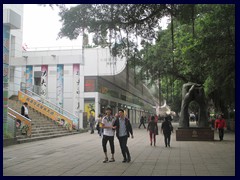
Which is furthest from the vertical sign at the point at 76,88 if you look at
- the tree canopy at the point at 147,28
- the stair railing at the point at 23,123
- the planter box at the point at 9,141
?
the tree canopy at the point at 147,28

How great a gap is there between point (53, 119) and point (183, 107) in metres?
10.5

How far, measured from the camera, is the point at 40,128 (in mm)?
20672

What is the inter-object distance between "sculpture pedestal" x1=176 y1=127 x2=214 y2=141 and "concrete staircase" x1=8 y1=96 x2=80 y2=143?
788 centimetres

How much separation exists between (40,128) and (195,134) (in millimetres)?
9680

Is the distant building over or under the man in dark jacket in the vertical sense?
over

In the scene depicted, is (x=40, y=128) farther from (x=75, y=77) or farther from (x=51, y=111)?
(x=75, y=77)

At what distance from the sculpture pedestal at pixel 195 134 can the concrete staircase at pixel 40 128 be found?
25.8 feet

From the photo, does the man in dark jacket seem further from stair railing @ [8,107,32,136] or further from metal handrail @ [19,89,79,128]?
metal handrail @ [19,89,79,128]

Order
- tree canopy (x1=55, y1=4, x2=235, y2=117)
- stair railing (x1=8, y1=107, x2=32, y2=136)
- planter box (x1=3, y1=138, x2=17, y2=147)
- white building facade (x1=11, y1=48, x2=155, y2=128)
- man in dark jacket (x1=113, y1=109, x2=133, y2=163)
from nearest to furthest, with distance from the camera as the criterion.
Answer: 1. tree canopy (x1=55, y1=4, x2=235, y2=117)
2. man in dark jacket (x1=113, y1=109, x2=133, y2=163)
3. planter box (x1=3, y1=138, x2=17, y2=147)
4. stair railing (x1=8, y1=107, x2=32, y2=136)
5. white building facade (x1=11, y1=48, x2=155, y2=128)

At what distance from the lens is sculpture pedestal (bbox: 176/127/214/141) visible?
17.8 m

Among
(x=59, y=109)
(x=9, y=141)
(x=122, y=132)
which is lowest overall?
(x=9, y=141)

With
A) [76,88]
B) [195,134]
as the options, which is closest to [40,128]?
[76,88]

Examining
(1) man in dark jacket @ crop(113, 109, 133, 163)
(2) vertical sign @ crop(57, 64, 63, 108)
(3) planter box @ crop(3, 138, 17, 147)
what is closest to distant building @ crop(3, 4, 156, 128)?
(2) vertical sign @ crop(57, 64, 63, 108)
